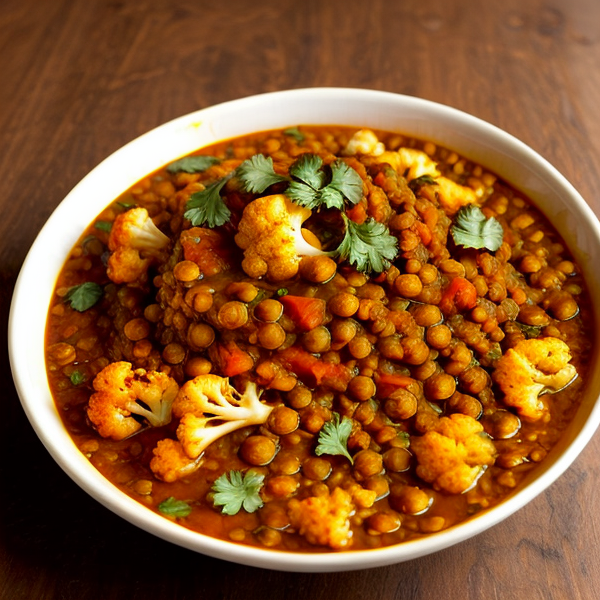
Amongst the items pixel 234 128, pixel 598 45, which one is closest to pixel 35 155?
pixel 234 128

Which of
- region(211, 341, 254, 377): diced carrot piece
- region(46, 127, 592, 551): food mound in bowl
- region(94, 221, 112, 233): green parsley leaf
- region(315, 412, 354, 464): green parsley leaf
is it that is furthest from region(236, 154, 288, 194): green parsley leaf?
region(315, 412, 354, 464): green parsley leaf

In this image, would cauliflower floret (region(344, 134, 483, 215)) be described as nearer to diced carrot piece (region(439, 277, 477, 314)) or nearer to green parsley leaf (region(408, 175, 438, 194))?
green parsley leaf (region(408, 175, 438, 194))

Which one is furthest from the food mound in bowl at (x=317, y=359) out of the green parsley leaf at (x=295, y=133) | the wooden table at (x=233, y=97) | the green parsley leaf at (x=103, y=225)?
the green parsley leaf at (x=295, y=133)

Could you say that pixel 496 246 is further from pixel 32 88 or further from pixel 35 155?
pixel 32 88

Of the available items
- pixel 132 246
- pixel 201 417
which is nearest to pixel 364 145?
pixel 132 246

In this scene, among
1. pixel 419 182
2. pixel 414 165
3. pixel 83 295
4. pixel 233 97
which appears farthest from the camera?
pixel 233 97

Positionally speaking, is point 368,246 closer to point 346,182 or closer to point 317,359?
point 346,182
